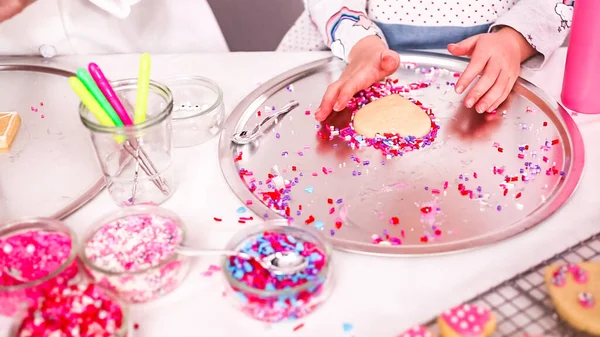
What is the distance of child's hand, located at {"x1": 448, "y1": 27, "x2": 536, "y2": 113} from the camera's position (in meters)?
0.90

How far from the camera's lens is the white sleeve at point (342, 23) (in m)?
1.07

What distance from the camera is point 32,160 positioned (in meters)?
0.85

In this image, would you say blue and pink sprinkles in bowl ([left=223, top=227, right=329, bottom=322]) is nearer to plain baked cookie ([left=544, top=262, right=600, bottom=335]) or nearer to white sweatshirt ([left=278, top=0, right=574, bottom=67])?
plain baked cookie ([left=544, top=262, right=600, bottom=335])

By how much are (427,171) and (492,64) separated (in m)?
0.26

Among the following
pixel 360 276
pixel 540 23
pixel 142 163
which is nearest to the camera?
pixel 360 276

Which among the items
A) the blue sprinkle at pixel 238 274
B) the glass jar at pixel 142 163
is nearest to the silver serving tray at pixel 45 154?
the glass jar at pixel 142 163

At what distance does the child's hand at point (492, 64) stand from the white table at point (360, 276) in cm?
15

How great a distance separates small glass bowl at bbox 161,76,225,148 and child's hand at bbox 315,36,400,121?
0.15 m

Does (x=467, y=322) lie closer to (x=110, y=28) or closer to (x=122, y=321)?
(x=122, y=321)

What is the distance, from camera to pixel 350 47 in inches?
41.4

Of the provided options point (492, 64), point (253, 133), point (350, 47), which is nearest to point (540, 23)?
point (492, 64)

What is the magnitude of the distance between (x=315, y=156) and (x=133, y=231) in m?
0.28

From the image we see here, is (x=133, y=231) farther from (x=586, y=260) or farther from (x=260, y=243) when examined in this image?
(x=586, y=260)

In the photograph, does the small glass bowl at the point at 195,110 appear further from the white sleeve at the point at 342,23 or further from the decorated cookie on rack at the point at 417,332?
the decorated cookie on rack at the point at 417,332
